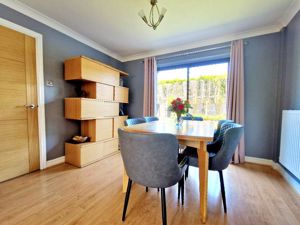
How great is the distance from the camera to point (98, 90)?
2805 mm

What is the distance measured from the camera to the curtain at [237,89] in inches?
103

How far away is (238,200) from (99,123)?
2.49 meters

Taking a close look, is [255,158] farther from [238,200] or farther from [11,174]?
[11,174]

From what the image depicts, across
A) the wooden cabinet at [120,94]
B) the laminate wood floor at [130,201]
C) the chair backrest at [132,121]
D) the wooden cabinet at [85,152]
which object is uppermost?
the wooden cabinet at [120,94]

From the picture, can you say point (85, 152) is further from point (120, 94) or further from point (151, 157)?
point (151, 157)

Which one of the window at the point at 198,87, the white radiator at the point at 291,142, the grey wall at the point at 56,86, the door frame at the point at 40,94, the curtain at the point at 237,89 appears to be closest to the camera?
the white radiator at the point at 291,142

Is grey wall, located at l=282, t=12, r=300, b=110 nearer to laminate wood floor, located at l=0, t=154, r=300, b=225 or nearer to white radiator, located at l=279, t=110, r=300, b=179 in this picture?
white radiator, located at l=279, t=110, r=300, b=179

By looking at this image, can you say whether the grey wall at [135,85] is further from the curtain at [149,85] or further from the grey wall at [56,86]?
the grey wall at [56,86]

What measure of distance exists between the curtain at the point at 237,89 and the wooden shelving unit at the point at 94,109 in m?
2.42

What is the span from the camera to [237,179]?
2061mm

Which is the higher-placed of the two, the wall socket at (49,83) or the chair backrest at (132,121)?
the wall socket at (49,83)

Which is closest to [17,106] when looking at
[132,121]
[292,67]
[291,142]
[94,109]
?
[94,109]

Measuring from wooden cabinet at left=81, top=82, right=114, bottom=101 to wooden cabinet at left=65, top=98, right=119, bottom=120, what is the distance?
0.13m

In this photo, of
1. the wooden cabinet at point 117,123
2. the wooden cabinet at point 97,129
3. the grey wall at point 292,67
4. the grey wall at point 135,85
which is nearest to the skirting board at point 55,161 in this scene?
the wooden cabinet at point 97,129
